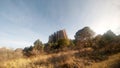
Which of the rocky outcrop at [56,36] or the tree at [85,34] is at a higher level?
the rocky outcrop at [56,36]

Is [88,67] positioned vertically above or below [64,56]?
below

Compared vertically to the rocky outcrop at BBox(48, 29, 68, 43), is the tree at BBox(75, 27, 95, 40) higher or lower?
lower

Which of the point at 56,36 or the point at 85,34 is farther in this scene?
the point at 56,36

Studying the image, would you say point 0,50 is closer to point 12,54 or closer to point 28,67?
point 12,54

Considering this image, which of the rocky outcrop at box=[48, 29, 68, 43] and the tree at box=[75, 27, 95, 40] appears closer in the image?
the tree at box=[75, 27, 95, 40]

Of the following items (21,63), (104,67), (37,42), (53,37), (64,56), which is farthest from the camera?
(53,37)

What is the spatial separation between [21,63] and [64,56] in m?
4.55

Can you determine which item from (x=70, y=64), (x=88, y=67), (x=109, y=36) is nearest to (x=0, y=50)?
(x=70, y=64)

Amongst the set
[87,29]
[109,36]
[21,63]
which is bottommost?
[21,63]

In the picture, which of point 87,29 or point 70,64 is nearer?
point 70,64

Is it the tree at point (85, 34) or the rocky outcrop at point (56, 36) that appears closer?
→ the tree at point (85, 34)

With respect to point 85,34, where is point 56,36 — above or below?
above

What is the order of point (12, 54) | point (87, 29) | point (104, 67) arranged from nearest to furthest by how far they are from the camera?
point (104, 67) → point (12, 54) → point (87, 29)

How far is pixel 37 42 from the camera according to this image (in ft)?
149
